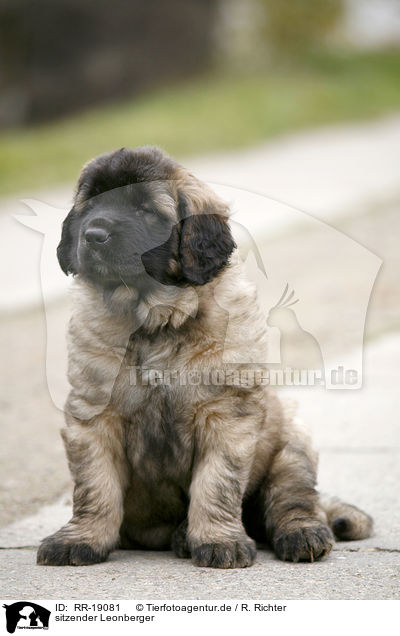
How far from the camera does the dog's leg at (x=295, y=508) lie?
382 cm

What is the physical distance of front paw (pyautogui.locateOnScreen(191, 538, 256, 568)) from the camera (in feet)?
11.9

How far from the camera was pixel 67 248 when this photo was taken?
4039 millimetres

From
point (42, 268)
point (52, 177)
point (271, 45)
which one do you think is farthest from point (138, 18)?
point (42, 268)

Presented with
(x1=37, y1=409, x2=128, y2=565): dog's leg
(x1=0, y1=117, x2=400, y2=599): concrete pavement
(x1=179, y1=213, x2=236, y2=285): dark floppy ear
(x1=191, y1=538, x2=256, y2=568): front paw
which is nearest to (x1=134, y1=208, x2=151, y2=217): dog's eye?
(x1=179, y1=213, x2=236, y2=285): dark floppy ear

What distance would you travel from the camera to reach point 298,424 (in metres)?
4.31

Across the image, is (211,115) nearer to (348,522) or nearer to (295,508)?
(348,522)

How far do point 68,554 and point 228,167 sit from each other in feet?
39.2

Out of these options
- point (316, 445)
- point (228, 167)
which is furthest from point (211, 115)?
point (316, 445)

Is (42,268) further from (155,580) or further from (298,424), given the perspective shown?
(155,580)

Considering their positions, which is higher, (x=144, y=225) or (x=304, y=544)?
(x=144, y=225)
